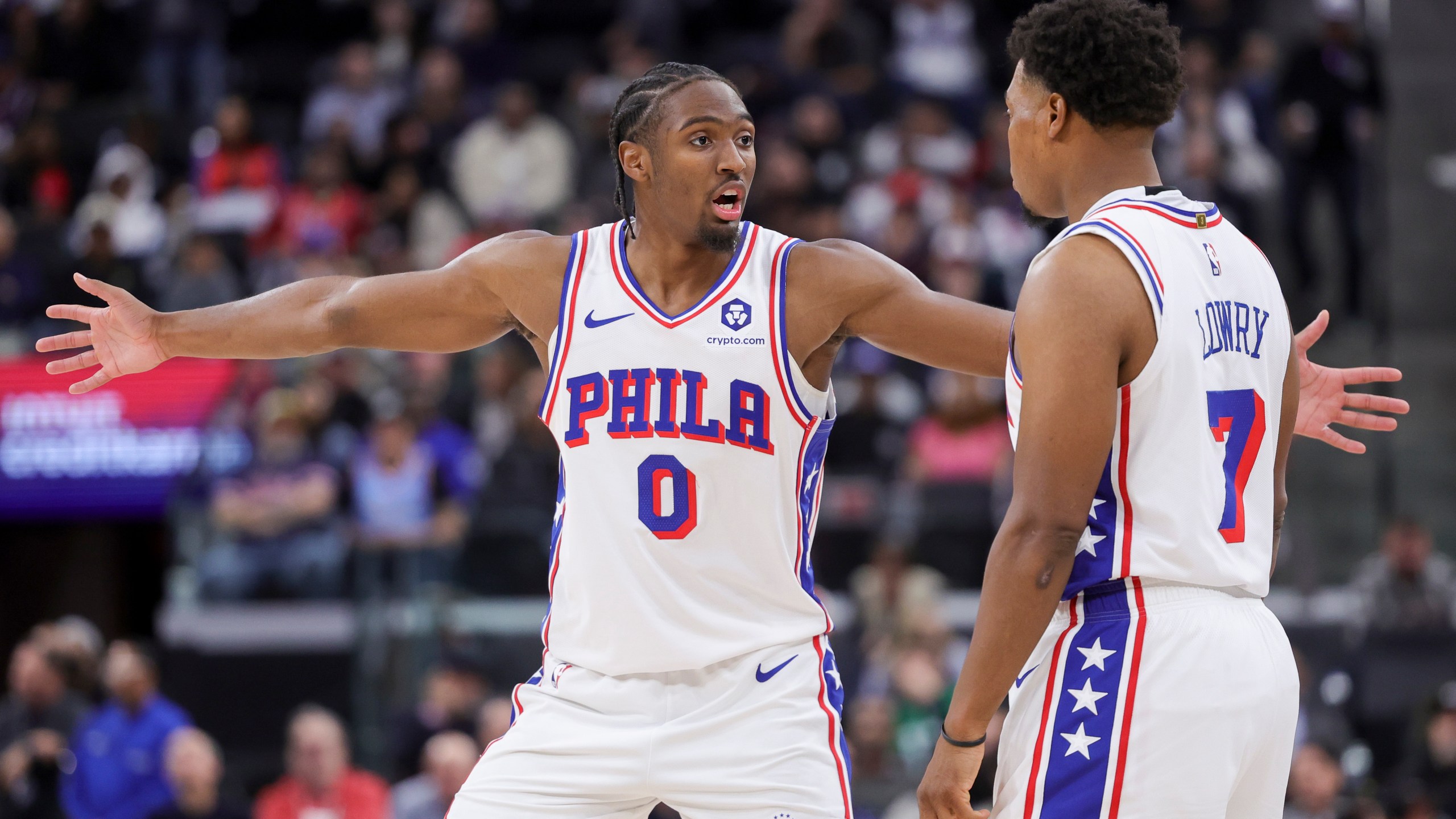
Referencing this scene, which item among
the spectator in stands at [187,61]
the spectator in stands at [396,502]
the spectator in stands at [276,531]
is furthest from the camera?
the spectator in stands at [187,61]

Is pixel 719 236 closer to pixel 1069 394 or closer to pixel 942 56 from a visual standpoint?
pixel 1069 394

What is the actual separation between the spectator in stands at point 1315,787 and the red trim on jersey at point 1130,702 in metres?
5.25

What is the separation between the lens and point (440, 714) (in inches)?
358

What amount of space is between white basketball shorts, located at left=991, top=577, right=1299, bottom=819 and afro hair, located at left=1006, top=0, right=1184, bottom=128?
1.01m

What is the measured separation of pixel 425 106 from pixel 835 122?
12.4 feet

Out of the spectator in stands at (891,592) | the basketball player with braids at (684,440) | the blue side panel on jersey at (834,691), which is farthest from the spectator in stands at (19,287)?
the blue side panel on jersey at (834,691)

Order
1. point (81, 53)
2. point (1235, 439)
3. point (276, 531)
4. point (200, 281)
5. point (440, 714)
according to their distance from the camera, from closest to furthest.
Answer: point (1235, 439), point (440, 714), point (276, 531), point (200, 281), point (81, 53)

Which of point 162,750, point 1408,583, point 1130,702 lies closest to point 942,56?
point 1408,583

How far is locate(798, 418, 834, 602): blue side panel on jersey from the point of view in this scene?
4199 mm

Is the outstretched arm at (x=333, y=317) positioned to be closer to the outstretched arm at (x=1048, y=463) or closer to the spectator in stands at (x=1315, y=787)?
the outstretched arm at (x=1048, y=463)

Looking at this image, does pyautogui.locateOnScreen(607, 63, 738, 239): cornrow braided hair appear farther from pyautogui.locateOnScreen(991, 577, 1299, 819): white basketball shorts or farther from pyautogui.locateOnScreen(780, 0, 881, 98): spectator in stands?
pyautogui.locateOnScreen(780, 0, 881, 98): spectator in stands

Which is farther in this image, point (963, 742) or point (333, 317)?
point (333, 317)

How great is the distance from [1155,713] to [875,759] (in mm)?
5496

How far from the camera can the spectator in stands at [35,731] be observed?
377 inches
